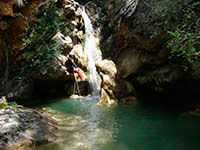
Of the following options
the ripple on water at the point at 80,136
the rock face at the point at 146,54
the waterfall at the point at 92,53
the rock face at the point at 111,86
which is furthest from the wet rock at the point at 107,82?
the ripple on water at the point at 80,136

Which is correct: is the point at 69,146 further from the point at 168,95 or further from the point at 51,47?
the point at 51,47

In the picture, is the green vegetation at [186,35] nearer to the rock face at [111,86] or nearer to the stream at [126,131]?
the stream at [126,131]

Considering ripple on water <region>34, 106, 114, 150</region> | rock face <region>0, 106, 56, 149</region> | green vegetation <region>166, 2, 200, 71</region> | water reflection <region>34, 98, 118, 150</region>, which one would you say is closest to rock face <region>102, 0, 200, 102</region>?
green vegetation <region>166, 2, 200, 71</region>

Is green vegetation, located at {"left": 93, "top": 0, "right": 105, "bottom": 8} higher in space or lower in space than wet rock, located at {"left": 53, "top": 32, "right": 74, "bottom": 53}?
higher

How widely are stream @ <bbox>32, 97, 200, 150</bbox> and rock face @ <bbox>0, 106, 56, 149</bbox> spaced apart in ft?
1.35

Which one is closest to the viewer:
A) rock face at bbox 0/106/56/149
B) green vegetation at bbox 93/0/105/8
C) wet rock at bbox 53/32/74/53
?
rock face at bbox 0/106/56/149

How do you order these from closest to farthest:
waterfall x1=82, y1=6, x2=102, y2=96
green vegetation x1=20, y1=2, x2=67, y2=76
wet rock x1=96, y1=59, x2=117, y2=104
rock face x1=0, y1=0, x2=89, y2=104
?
wet rock x1=96, y1=59, x2=117, y2=104 < rock face x1=0, y1=0, x2=89, y2=104 < green vegetation x1=20, y1=2, x2=67, y2=76 < waterfall x1=82, y1=6, x2=102, y2=96

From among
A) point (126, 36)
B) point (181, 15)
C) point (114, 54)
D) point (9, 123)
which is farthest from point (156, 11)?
point (9, 123)

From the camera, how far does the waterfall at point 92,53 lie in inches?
623

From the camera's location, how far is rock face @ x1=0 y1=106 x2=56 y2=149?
514cm

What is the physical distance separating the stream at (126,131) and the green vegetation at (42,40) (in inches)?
255

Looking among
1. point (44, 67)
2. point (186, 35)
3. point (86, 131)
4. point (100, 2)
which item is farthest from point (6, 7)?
point (100, 2)

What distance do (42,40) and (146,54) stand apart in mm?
9461

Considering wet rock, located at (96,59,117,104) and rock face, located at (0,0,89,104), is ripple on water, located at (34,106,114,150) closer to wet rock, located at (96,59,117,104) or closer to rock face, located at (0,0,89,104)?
wet rock, located at (96,59,117,104)
